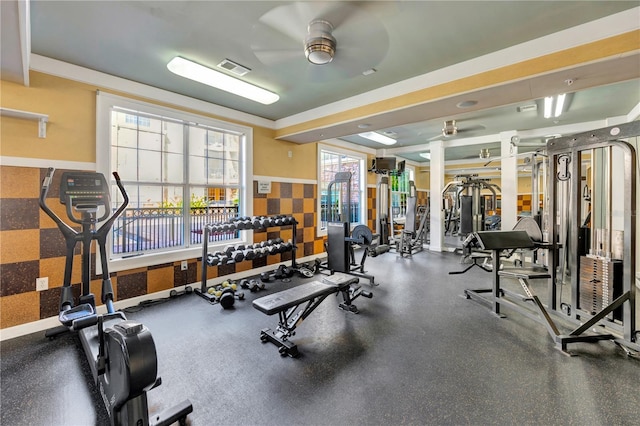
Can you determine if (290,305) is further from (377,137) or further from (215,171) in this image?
(377,137)

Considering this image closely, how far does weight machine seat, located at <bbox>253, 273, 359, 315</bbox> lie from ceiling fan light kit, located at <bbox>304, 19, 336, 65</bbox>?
194cm

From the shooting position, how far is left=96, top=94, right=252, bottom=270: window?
3186 mm

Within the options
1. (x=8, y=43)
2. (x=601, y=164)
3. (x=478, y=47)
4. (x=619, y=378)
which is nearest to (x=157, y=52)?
(x=8, y=43)

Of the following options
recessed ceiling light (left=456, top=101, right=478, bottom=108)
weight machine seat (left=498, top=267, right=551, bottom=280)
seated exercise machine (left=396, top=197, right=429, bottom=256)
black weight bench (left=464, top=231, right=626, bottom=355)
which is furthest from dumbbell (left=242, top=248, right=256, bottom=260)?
seated exercise machine (left=396, top=197, right=429, bottom=256)

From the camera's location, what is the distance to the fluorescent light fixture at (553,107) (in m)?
3.66

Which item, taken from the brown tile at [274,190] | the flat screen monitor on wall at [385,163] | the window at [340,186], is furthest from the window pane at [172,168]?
the flat screen monitor on wall at [385,163]

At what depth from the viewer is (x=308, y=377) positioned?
74.9 inches

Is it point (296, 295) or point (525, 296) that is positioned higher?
point (296, 295)

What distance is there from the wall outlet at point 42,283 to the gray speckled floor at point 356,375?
445 millimetres

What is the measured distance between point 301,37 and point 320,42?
7.8 inches

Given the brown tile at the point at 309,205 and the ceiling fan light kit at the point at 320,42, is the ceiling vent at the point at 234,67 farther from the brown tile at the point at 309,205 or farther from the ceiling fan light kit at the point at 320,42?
the brown tile at the point at 309,205

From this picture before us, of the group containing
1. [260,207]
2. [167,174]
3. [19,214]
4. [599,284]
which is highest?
[167,174]

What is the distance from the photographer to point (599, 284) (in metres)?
2.42

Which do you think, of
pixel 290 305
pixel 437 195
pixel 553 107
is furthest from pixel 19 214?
pixel 437 195
